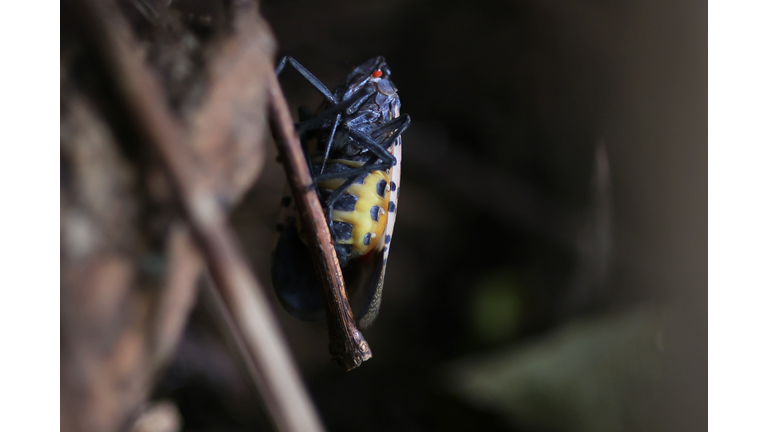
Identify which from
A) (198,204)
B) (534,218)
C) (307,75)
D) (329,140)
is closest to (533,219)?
(534,218)

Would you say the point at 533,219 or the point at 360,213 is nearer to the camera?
the point at 360,213

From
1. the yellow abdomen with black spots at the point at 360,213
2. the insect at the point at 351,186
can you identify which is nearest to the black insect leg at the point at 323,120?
the insect at the point at 351,186

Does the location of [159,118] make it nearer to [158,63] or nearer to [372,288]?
[158,63]

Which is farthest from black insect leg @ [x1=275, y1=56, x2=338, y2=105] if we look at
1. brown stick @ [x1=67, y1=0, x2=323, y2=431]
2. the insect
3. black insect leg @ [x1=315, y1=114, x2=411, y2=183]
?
brown stick @ [x1=67, y1=0, x2=323, y2=431]

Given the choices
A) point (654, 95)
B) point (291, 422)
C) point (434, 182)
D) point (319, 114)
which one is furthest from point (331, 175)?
point (654, 95)

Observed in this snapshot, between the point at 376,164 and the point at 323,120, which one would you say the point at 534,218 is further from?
the point at 323,120

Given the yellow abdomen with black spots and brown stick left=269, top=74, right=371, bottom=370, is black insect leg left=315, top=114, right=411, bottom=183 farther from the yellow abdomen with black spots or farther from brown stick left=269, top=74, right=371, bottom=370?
brown stick left=269, top=74, right=371, bottom=370

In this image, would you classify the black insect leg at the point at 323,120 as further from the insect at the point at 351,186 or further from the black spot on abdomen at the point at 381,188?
the black spot on abdomen at the point at 381,188
